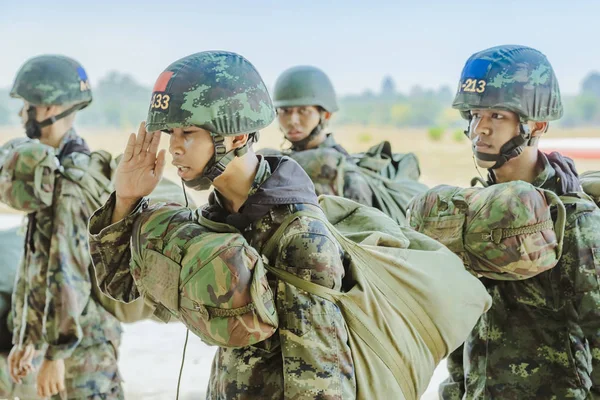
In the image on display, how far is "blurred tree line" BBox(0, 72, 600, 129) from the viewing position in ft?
31.6

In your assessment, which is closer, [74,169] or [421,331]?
[421,331]

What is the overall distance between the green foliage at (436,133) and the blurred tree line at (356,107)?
79 millimetres

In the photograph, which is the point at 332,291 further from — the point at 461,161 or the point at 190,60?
the point at 461,161

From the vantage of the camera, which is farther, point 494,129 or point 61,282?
point 61,282

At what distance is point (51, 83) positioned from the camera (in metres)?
4.17

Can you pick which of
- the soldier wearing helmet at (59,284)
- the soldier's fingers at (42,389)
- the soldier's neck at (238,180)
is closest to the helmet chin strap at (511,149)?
the soldier's neck at (238,180)

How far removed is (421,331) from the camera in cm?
215

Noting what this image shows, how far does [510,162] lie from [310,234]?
1272mm

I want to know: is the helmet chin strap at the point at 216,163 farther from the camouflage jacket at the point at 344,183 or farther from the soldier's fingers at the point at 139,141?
the camouflage jacket at the point at 344,183

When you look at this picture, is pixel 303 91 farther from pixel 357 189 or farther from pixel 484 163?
pixel 484 163

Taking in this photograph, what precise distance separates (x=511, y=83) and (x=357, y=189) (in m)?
1.76

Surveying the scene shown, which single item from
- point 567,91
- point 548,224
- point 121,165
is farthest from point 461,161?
point 121,165

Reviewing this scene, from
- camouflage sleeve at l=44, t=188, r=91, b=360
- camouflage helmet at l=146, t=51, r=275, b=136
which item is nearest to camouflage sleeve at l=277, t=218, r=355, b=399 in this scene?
camouflage helmet at l=146, t=51, r=275, b=136

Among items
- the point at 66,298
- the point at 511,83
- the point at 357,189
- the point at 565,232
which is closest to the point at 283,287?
the point at 565,232
